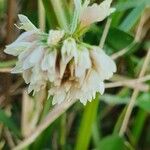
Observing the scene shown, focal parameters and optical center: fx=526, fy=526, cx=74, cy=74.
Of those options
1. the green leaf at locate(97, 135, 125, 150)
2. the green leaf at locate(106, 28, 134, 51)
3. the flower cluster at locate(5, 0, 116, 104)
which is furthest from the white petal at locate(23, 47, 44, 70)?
the green leaf at locate(97, 135, 125, 150)

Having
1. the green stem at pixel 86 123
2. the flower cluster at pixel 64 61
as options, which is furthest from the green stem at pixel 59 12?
the green stem at pixel 86 123

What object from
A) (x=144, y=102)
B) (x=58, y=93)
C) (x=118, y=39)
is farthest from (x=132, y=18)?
(x=58, y=93)

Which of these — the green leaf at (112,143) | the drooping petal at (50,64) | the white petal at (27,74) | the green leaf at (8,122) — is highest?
the drooping petal at (50,64)

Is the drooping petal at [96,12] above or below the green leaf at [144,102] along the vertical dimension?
above

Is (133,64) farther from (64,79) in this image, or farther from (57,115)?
(64,79)

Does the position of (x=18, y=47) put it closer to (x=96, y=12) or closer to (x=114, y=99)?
(x=96, y=12)

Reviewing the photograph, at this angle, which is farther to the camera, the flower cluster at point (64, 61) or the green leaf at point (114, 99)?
the green leaf at point (114, 99)

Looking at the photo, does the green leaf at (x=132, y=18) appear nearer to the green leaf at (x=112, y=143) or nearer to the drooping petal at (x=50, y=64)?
the green leaf at (x=112, y=143)

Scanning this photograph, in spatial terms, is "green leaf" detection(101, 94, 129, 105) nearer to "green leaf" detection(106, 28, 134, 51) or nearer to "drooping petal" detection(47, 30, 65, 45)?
"green leaf" detection(106, 28, 134, 51)
